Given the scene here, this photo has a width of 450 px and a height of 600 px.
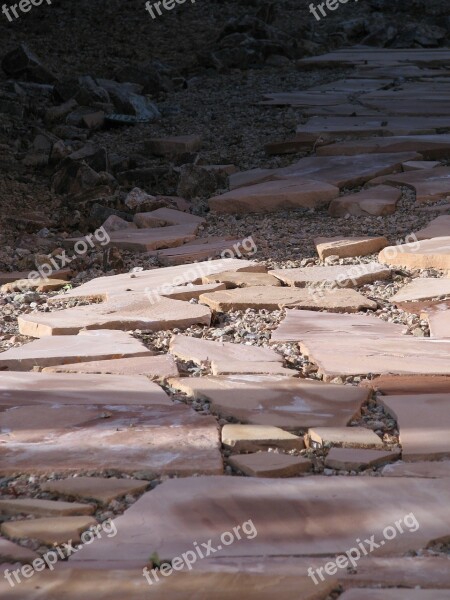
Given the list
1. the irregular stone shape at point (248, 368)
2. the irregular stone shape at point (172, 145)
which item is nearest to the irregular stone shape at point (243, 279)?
the irregular stone shape at point (248, 368)

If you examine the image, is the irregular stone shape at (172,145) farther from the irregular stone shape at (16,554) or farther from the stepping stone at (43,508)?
the irregular stone shape at (16,554)

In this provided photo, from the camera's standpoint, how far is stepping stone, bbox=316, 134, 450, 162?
A: 6188 mm

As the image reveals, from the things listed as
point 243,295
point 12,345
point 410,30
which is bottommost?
point 410,30

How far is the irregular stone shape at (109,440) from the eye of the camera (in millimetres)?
2275

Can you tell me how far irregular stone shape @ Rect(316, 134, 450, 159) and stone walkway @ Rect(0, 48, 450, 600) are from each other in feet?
5.06

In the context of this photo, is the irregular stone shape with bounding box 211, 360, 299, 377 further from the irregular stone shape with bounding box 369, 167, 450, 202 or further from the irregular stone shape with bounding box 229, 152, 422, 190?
the irregular stone shape with bounding box 229, 152, 422, 190

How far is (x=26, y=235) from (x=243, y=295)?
1.85 m

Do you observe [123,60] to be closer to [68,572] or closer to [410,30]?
[410,30]

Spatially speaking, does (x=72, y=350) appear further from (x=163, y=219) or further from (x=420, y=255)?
(x=163, y=219)

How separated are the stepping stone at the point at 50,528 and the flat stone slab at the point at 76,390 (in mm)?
671

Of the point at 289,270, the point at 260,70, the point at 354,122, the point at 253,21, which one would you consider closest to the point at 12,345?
the point at 289,270

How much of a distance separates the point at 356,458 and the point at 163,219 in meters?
3.19

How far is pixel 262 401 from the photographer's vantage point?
270cm

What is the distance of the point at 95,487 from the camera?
2156mm
